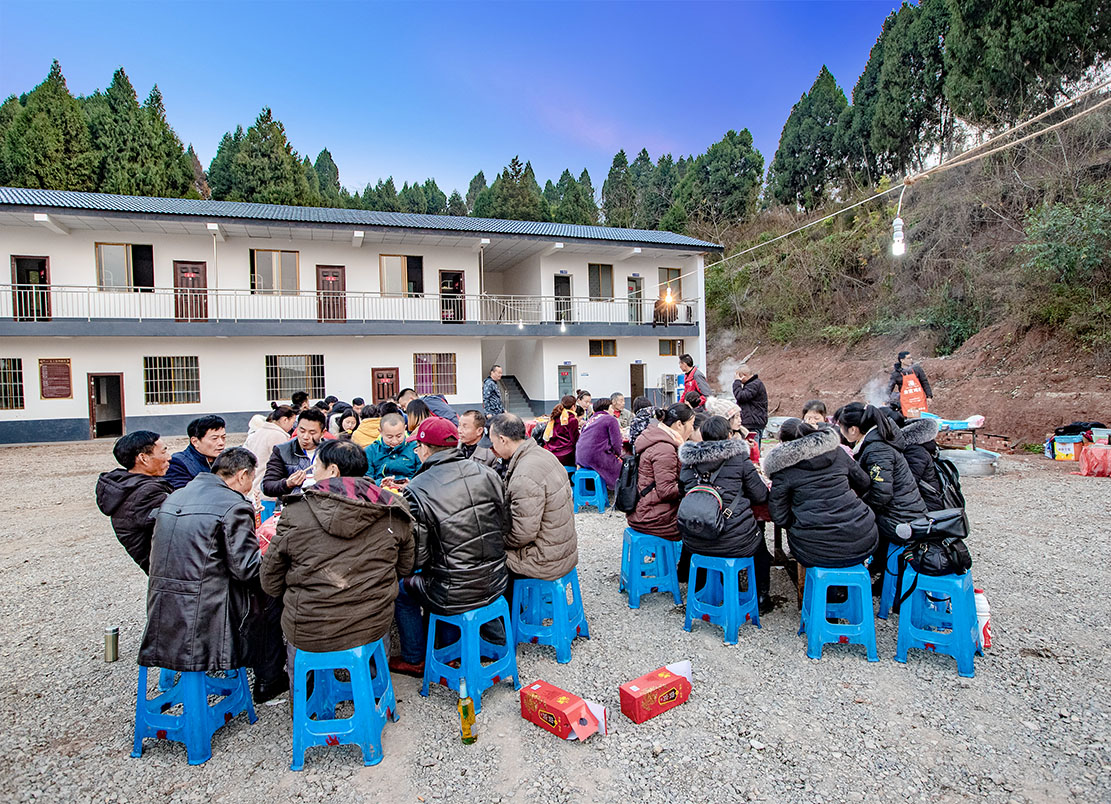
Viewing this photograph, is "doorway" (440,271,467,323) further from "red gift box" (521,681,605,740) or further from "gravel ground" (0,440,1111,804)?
"red gift box" (521,681,605,740)

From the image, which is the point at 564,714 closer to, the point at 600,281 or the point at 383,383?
the point at 383,383

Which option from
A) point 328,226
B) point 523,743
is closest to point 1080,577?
point 523,743

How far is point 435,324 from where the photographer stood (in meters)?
18.4

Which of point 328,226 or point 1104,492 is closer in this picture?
point 1104,492

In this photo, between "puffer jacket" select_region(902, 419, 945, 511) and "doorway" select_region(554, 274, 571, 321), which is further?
"doorway" select_region(554, 274, 571, 321)

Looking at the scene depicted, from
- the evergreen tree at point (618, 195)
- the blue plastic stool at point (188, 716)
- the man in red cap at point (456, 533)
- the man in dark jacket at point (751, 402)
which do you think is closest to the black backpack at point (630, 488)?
the man in red cap at point (456, 533)

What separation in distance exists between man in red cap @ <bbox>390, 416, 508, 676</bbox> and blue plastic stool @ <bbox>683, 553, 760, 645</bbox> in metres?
1.44

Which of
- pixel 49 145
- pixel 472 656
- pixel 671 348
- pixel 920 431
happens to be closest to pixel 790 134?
pixel 671 348

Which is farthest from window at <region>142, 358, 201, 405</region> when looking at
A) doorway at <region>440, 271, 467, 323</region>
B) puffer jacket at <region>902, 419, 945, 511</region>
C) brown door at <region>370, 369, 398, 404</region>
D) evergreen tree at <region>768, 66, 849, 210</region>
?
evergreen tree at <region>768, 66, 849, 210</region>

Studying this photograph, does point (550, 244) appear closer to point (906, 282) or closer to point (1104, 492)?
point (906, 282)

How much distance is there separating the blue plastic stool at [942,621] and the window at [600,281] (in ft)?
60.3

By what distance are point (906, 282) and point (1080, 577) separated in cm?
1771

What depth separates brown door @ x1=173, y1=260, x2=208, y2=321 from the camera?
16609 millimetres

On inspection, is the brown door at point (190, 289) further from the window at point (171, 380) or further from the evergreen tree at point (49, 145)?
the evergreen tree at point (49, 145)
